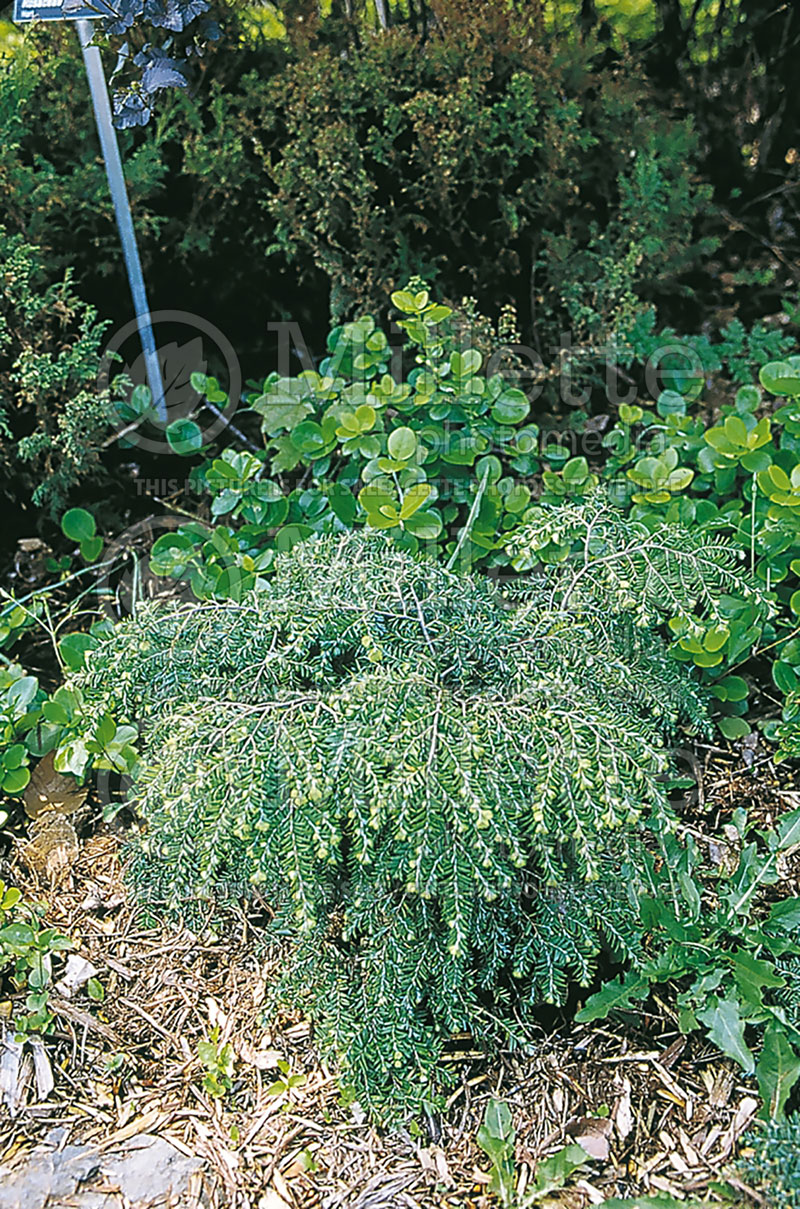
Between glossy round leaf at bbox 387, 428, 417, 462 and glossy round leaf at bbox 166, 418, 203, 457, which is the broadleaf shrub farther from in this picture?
glossy round leaf at bbox 387, 428, 417, 462

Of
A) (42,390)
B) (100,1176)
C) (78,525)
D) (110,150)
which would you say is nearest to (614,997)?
(100,1176)

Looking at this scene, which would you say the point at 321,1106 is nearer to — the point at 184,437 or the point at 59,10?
the point at 184,437

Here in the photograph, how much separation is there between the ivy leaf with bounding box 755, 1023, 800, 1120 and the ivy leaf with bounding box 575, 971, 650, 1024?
209 millimetres

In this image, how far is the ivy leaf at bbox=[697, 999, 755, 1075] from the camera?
162 cm

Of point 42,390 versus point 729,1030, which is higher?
point 42,390

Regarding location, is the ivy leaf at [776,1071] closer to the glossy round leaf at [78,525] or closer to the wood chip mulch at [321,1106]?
the wood chip mulch at [321,1106]

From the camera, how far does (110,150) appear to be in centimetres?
262

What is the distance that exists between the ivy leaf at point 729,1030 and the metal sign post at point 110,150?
7.21ft

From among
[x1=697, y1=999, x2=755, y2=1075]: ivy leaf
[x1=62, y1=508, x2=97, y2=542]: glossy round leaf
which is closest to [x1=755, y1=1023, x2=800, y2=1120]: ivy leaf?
[x1=697, y1=999, x2=755, y2=1075]: ivy leaf

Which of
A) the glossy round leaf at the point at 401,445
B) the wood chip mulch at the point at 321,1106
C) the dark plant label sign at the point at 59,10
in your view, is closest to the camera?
the wood chip mulch at the point at 321,1106

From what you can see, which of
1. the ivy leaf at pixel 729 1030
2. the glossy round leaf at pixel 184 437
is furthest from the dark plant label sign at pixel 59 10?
the ivy leaf at pixel 729 1030

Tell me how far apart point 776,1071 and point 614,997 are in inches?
10.7

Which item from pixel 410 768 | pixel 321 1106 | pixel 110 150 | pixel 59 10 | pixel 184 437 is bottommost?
pixel 321 1106

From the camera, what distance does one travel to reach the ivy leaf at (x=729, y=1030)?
5.31 ft
